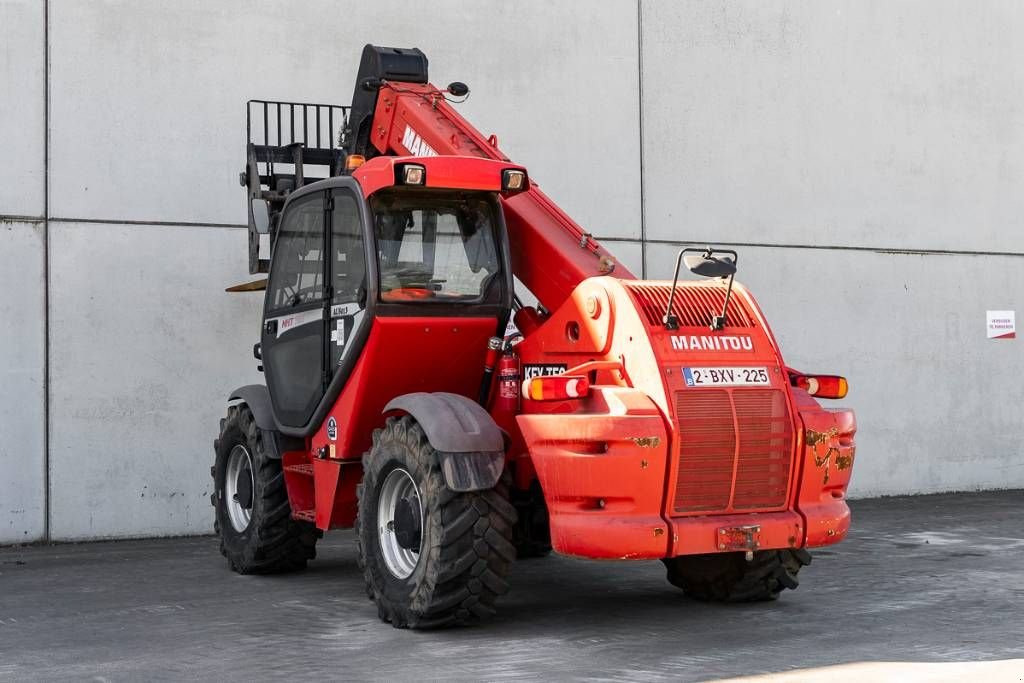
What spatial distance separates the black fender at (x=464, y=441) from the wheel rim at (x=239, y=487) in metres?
2.36

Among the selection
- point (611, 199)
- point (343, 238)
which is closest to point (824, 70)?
point (611, 199)

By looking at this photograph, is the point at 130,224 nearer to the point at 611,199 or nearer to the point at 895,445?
the point at 611,199

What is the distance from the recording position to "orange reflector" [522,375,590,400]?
651cm

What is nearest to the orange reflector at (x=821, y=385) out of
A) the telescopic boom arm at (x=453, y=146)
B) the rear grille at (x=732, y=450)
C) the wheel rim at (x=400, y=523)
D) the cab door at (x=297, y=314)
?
the rear grille at (x=732, y=450)

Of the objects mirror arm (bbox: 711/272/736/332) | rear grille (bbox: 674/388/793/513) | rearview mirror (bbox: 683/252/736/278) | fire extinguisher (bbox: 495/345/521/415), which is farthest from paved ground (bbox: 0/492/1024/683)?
rearview mirror (bbox: 683/252/736/278)

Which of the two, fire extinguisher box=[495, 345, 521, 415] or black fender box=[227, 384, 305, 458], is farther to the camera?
black fender box=[227, 384, 305, 458]

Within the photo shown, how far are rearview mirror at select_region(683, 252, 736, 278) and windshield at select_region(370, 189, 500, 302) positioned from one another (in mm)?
1338

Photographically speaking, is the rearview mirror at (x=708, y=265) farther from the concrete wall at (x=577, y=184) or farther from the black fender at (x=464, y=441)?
the concrete wall at (x=577, y=184)

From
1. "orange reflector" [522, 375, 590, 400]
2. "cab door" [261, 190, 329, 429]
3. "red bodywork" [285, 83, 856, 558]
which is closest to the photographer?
"red bodywork" [285, 83, 856, 558]

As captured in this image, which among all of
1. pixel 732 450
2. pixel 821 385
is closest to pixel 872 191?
pixel 821 385

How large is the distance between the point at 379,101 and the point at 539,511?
313 cm

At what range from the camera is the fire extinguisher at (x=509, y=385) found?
7316 mm

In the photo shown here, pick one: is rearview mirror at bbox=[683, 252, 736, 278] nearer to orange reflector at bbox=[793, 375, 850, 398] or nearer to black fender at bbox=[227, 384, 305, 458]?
orange reflector at bbox=[793, 375, 850, 398]

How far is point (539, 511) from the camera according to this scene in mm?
7312
